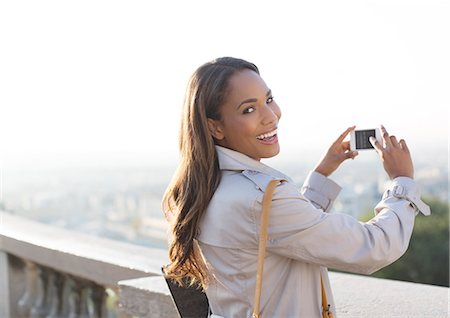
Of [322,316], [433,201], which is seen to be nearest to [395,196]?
[322,316]

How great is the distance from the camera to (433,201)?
33.3 m

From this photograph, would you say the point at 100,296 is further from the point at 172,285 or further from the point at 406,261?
the point at 406,261

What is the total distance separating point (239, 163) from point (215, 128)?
0.14 meters

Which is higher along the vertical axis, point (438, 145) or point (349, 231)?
point (349, 231)

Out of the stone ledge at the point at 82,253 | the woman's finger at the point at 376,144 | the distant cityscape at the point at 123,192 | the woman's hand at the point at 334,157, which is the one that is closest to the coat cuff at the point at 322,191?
the woman's hand at the point at 334,157

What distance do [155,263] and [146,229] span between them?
270 feet

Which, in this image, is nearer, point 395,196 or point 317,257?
point 317,257

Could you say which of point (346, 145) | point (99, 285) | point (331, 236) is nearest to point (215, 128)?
point (331, 236)

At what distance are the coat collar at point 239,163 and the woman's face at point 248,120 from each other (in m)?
0.04

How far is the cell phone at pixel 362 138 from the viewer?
6.88 feet

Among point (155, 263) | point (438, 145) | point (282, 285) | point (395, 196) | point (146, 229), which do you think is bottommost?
point (146, 229)

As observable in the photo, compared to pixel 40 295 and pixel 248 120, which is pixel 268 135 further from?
pixel 40 295

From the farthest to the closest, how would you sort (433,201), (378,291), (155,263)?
(433,201), (155,263), (378,291)

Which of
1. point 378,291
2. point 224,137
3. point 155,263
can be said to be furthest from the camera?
point 155,263
